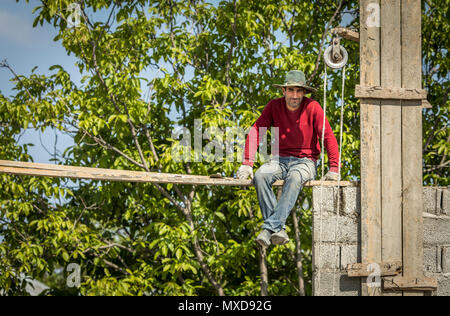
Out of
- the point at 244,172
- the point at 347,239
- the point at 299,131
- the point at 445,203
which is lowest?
the point at 347,239

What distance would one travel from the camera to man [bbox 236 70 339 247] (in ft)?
14.9

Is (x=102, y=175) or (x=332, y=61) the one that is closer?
(x=102, y=175)

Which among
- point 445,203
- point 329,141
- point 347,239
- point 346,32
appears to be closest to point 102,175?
point 329,141

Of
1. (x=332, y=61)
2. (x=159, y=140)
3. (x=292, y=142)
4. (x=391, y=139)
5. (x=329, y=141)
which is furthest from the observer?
(x=159, y=140)

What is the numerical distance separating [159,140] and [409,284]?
4347mm

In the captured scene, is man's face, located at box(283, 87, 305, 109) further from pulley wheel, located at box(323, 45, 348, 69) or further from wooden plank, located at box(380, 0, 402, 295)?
wooden plank, located at box(380, 0, 402, 295)

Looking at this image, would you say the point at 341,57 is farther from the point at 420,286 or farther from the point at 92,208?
the point at 92,208

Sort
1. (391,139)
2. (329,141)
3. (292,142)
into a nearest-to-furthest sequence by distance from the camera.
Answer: (391,139)
(329,141)
(292,142)

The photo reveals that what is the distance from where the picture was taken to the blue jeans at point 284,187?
175 inches

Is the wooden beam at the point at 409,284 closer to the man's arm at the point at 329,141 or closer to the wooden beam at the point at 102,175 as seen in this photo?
the wooden beam at the point at 102,175

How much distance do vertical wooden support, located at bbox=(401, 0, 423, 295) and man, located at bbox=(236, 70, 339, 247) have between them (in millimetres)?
528

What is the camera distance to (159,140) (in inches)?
313

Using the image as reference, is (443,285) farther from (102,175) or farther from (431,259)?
(102,175)

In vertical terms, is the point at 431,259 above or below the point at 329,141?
below
